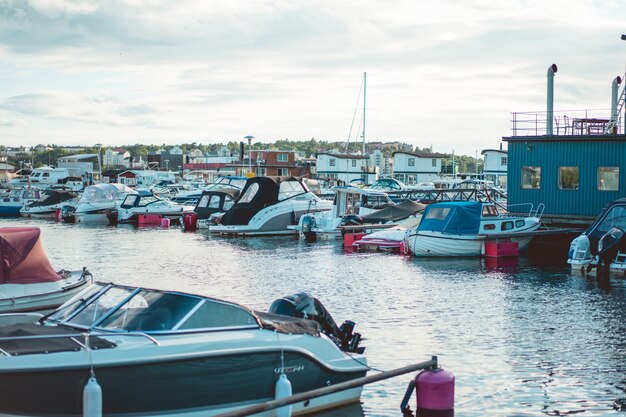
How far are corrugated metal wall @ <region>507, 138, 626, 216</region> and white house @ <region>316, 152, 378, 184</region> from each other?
7512cm

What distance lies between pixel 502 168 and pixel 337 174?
24038mm

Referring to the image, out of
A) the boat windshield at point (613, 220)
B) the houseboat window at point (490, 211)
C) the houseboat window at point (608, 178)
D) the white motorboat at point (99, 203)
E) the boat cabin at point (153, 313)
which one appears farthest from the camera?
the white motorboat at point (99, 203)

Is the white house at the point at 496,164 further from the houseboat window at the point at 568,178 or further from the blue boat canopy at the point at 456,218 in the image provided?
the blue boat canopy at the point at 456,218

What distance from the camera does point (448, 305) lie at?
94.2 ft

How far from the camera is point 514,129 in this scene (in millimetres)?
47750

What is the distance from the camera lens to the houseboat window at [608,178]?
143ft

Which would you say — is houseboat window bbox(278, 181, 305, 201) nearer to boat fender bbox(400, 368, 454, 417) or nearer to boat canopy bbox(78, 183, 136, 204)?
boat canopy bbox(78, 183, 136, 204)

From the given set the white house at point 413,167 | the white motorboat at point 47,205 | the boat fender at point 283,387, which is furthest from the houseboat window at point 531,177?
the white house at point 413,167

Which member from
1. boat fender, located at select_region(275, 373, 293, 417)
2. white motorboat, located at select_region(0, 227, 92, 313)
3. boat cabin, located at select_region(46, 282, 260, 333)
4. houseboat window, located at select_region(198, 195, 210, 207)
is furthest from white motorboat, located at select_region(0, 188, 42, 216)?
boat fender, located at select_region(275, 373, 293, 417)

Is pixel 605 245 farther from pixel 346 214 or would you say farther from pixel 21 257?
pixel 346 214

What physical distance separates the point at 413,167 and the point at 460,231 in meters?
79.5

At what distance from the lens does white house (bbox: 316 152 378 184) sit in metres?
123

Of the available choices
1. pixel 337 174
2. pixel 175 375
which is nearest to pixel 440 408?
pixel 175 375

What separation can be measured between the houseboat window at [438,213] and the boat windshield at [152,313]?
29240 millimetres
